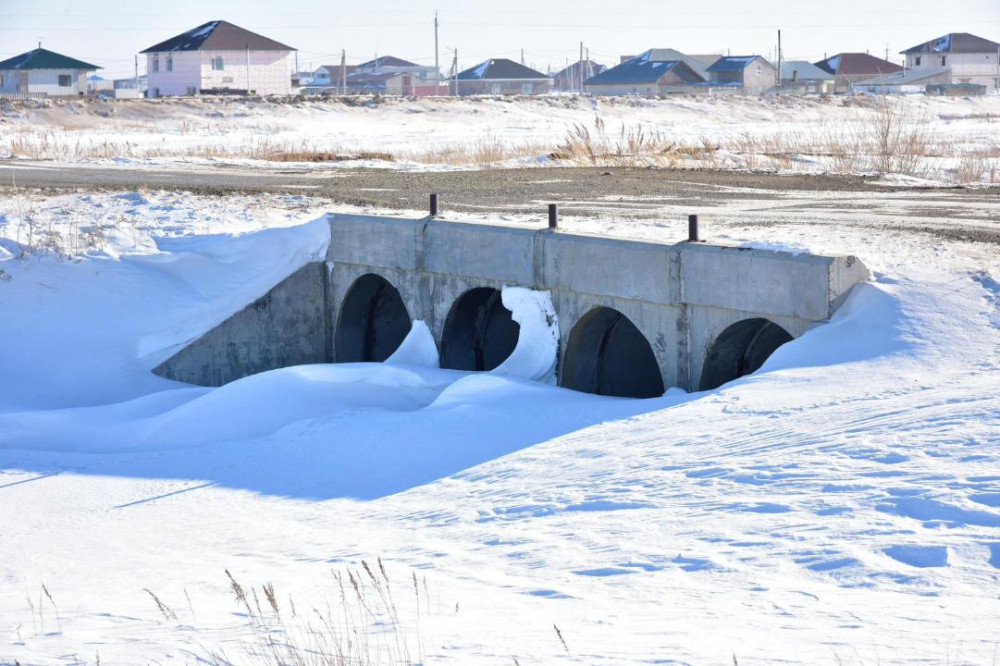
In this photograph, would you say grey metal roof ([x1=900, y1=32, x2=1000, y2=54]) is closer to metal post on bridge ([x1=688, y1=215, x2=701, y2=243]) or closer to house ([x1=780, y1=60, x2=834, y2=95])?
house ([x1=780, y1=60, x2=834, y2=95])

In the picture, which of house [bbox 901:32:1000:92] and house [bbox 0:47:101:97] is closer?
house [bbox 0:47:101:97]

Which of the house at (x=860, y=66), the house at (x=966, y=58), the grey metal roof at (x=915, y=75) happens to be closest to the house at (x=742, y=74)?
the grey metal roof at (x=915, y=75)

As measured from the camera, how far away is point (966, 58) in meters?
98.1

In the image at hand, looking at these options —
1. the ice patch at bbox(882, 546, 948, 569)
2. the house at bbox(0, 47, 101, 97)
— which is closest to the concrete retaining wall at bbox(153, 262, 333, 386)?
the ice patch at bbox(882, 546, 948, 569)

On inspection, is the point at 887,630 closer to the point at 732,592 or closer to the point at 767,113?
the point at 732,592

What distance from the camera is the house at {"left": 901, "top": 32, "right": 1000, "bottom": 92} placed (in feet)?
319

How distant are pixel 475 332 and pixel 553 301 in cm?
226

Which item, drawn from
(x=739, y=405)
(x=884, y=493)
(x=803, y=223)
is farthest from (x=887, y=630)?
(x=803, y=223)

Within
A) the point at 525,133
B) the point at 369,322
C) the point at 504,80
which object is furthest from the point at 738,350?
the point at 504,80

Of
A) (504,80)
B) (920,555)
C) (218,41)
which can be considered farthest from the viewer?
(504,80)

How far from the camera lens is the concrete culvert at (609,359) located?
12.6 meters

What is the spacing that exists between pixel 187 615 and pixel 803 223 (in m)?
9.65

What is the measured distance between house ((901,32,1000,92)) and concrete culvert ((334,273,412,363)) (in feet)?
297

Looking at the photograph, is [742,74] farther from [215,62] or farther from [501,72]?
[215,62]
